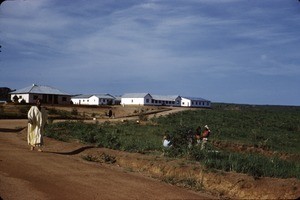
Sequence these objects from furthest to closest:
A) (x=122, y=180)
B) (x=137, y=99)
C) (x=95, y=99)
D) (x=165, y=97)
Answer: (x=165, y=97) < (x=137, y=99) < (x=95, y=99) < (x=122, y=180)

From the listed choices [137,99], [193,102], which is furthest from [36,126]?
[193,102]

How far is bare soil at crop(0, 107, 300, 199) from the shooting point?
8.01 m

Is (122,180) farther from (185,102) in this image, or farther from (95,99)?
(185,102)

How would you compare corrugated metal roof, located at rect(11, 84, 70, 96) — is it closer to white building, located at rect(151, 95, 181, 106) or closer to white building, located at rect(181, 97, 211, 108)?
white building, located at rect(151, 95, 181, 106)

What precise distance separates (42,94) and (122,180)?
60.9 metres

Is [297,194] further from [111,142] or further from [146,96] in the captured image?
[146,96]

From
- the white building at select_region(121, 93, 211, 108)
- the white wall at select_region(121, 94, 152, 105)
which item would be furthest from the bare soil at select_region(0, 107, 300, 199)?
the white building at select_region(121, 93, 211, 108)

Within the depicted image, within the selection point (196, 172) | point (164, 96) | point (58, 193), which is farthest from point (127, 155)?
point (164, 96)

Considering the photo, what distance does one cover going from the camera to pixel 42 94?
6788 cm

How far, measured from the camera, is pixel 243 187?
29.0 feet

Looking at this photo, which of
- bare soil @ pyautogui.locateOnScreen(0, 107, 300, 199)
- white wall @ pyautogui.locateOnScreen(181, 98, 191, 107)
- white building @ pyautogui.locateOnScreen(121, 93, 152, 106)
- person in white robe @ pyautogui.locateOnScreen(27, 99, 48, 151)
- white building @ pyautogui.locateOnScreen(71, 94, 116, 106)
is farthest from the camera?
white wall @ pyautogui.locateOnScreen(181, 98, 191, 107)

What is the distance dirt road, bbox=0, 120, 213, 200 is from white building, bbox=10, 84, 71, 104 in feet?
187

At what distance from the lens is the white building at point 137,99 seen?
100 meters

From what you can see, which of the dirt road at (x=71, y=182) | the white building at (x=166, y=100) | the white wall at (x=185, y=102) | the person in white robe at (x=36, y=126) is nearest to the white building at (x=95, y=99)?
the white building at (x=166, y=100)
